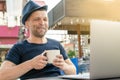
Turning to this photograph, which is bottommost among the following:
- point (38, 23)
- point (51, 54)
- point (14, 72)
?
point (14, 72)

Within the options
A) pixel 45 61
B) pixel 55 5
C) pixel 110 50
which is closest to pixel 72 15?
pixel 55 5

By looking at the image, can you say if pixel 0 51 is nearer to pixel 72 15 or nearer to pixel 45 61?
pixel 72 15

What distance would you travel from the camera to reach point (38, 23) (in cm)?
172

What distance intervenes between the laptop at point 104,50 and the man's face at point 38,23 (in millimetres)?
646

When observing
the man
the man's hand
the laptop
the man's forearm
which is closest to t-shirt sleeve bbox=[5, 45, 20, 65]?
the man

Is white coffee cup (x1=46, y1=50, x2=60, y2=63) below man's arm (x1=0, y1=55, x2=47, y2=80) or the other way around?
the other way around

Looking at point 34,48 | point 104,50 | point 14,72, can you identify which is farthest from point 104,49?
point 34,48

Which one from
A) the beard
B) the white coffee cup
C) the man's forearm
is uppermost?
the beard

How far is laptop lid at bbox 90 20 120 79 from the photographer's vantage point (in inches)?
41.0

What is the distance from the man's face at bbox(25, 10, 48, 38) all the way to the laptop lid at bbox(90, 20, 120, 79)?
0.68 m

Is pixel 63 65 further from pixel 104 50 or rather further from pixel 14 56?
pixel 104 50

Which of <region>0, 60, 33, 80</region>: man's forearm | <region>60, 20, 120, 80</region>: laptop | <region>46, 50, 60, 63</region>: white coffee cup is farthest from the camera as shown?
<region>0, 60, 33, 80</region>: man's forearm

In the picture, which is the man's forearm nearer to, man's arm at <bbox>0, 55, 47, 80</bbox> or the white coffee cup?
man's arm at <bbox>0, 55, 47, 80</bbox>

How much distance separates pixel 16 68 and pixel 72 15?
335 cm
